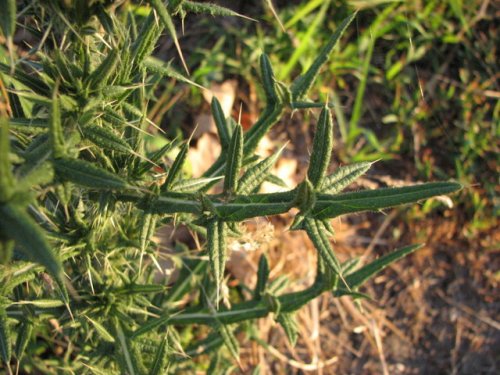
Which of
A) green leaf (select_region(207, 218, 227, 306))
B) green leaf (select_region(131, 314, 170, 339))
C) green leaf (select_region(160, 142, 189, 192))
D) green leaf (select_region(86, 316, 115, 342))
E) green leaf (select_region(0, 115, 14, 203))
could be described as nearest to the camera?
green leaf (select_region(0, 115, 14, 203))

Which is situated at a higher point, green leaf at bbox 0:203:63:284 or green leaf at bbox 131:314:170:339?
green leaf at bbox 0:203:63:284

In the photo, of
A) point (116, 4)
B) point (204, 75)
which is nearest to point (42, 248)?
point (116, 4)

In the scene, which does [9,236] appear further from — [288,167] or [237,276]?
[288,167]

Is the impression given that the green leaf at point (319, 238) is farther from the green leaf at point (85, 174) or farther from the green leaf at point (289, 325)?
the green leaf at point (289, 325)

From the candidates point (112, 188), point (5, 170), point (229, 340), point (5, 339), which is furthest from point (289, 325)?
point (5, 170)

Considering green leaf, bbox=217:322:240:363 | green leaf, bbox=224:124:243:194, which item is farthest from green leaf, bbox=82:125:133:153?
green leaf, bbox=217:322:240:363

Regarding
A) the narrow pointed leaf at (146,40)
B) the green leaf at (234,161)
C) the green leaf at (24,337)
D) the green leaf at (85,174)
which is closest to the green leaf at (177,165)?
the green leaf at (234,161)

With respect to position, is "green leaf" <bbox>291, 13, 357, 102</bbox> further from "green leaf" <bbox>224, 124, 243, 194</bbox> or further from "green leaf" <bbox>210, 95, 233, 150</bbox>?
"green leaf" <bbox>224, 124, 243, 194</bbox>

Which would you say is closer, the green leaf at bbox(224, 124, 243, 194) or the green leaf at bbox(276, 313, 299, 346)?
the green leaf at bbox(224, 124, 243, 194)
